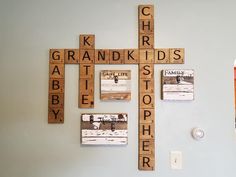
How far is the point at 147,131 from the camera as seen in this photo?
1.57 m

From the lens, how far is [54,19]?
64.7 inches

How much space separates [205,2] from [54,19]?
1.01m

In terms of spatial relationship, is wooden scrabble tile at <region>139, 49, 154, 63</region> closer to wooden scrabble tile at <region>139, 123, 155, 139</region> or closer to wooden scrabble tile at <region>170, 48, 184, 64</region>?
wooden scrabble tile at <region>170, 48, 184, 64</region>

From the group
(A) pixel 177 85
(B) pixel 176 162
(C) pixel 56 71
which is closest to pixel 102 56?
(C) pixel 56 71

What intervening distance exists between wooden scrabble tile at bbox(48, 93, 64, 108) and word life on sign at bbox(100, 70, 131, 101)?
268mm

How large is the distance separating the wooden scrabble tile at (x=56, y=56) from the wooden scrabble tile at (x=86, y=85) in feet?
0.63

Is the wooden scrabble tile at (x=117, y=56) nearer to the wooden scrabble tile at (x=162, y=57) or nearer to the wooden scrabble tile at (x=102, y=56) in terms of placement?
the wooden scrabble tile at (x=102, y=56)

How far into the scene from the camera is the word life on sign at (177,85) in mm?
1565

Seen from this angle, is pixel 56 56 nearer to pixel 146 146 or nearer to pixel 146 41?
pixel 146 41

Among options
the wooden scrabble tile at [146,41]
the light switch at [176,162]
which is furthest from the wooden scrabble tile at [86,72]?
the light switch at [176,162]

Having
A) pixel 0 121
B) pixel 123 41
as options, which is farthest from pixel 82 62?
pixel 0 121

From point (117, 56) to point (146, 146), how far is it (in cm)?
→ 61

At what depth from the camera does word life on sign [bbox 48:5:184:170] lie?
1579 mm

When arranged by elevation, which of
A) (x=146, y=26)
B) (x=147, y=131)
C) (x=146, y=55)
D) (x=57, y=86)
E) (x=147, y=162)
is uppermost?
(x=146, y=26)
